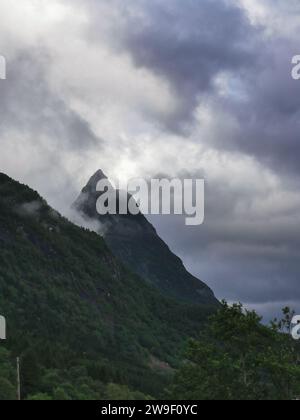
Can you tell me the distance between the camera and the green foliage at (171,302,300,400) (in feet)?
304

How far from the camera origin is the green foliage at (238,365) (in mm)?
92688

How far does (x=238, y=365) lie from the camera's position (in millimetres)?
92250

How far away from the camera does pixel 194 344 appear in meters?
98.1

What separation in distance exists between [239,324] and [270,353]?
5.42 m

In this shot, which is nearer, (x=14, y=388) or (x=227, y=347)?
(x=227, y=347)
